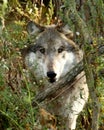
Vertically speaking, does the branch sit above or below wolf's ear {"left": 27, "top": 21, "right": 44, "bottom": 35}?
below

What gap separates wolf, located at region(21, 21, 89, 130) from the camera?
4898mm

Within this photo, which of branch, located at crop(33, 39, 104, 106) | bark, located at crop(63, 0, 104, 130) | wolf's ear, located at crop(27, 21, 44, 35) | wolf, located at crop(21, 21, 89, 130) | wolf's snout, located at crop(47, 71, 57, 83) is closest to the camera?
bark, located at crop(63, 0, 104, 130)

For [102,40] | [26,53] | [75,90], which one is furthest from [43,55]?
[102,40]

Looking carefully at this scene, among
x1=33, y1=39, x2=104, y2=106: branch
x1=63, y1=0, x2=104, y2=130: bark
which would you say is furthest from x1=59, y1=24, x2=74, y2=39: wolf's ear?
x1=63, y1=0, x2=104, y2=130: bark

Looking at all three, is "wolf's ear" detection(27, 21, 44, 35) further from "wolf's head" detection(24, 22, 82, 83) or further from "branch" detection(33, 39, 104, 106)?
"branch" detection(33, 39, 104, 106)

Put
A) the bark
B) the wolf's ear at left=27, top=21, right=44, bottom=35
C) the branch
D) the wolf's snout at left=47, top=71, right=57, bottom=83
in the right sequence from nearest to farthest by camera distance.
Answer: the bark
the branch
the wolf's snout at left=47, top=71, right=57, bottom=83
the wolf's ear at left=27, top=21, right=44, bottom=35

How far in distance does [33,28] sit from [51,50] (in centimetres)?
36

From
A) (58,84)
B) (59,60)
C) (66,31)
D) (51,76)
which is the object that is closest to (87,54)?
(58,84)

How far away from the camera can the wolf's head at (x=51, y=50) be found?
16.2 feet

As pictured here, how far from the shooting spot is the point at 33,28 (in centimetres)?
532

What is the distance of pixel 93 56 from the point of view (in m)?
3.73

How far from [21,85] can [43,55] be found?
59 cm

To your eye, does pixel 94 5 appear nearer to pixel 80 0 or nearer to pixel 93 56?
pixel 93 56

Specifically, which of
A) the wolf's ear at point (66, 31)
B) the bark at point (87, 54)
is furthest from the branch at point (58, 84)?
the wolf's ear at point (66, 31)
